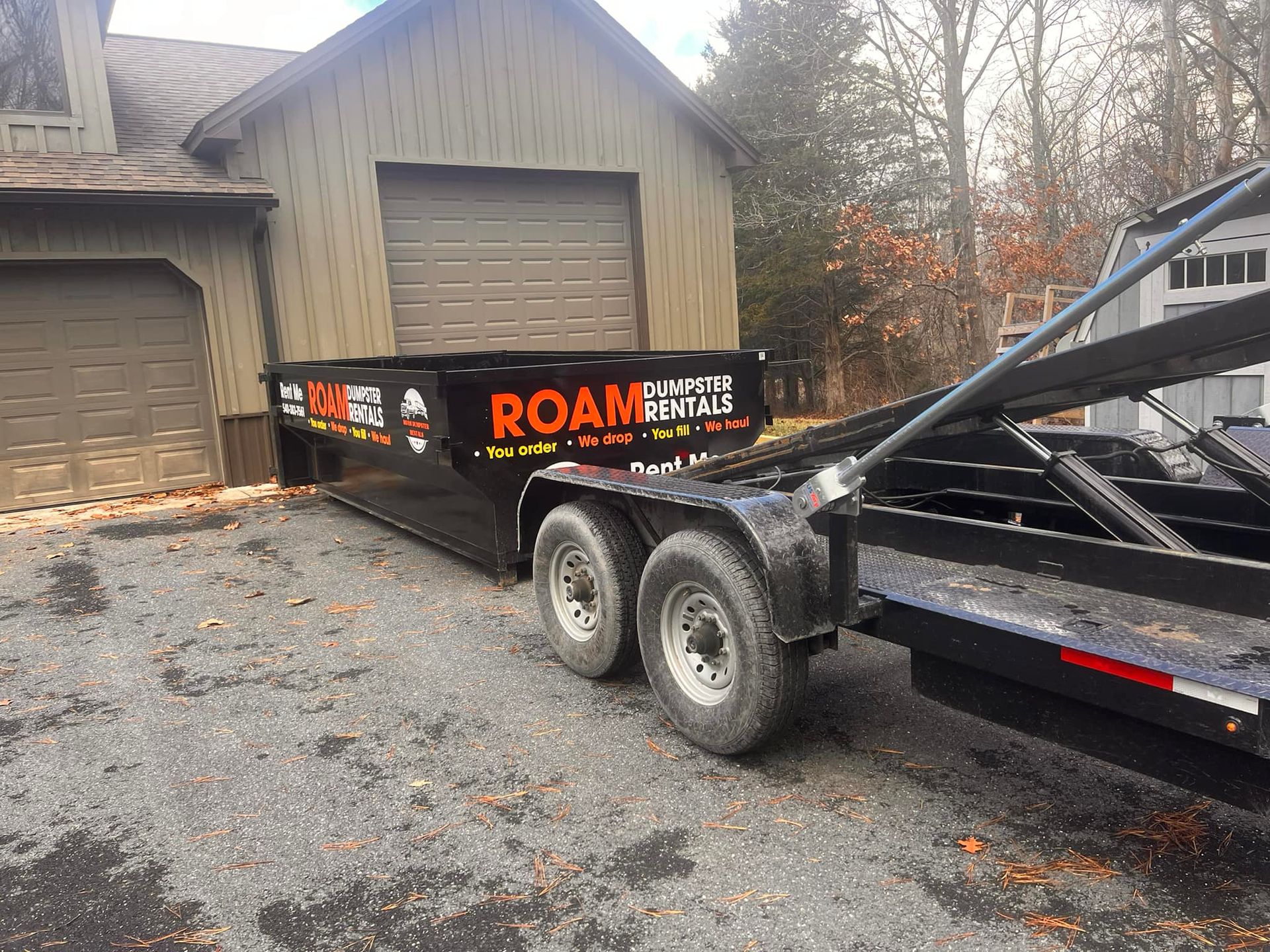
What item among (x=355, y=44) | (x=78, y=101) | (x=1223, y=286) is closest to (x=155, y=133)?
(x=78, y=101)

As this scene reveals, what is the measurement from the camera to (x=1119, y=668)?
2.38 meters

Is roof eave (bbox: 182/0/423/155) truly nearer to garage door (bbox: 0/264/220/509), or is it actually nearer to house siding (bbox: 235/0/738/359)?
house siding (bbox: 235/0/738/359)

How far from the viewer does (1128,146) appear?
20812 millimetres

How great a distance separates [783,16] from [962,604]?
75.4 feet

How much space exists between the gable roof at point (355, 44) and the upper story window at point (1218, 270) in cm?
602

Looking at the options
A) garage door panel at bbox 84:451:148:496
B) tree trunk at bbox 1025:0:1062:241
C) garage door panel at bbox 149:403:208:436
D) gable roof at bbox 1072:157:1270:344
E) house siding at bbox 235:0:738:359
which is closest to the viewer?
gable roof at bbox 1072:157:1270:344

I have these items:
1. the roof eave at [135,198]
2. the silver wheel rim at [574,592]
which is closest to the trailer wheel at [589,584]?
the silver wheel rim at [574,592]

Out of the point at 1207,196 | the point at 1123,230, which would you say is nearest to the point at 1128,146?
the point at 1123,230


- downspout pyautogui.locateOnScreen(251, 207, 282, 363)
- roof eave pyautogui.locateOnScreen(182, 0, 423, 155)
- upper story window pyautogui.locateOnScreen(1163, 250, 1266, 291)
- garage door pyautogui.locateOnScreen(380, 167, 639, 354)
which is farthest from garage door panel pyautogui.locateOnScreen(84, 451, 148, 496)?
upper story window pyautogui.locateOnScreen(1163, 250, 1266, 291)

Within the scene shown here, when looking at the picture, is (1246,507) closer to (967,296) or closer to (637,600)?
(637,600)

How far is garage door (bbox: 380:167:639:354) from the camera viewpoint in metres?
11.6

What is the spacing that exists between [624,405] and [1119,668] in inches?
167

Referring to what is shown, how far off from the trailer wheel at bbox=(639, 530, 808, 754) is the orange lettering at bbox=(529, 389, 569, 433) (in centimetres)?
239

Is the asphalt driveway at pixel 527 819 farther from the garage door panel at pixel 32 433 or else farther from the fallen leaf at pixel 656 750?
the garage door panel at pixel 32 433
